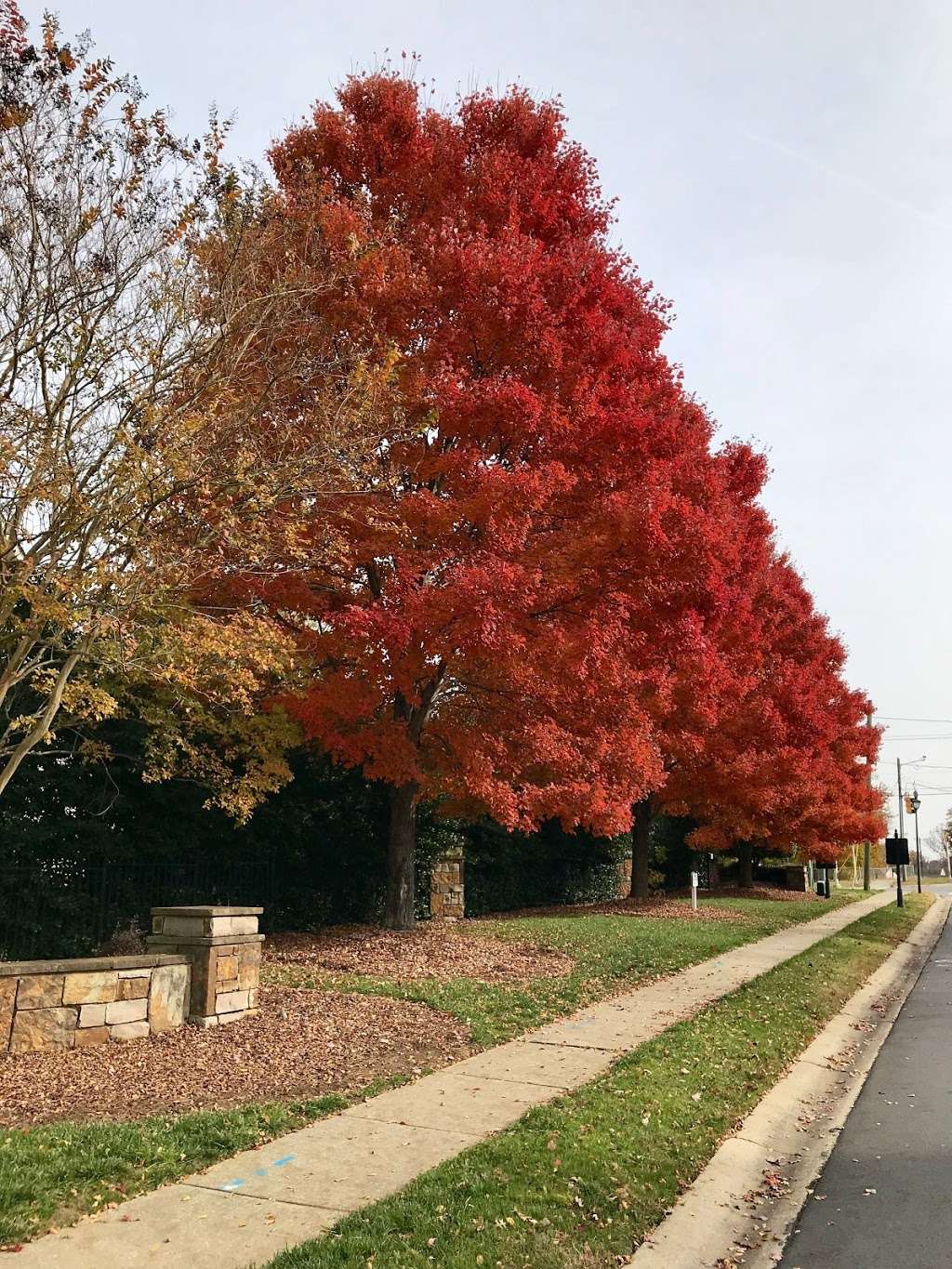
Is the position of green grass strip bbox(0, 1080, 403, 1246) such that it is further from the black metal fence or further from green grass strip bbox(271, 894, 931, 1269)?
the black metal fence

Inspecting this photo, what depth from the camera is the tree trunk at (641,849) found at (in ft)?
86.0

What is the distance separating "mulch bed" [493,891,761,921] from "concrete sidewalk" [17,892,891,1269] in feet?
41.4

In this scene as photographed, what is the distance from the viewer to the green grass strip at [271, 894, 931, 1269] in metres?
4.20

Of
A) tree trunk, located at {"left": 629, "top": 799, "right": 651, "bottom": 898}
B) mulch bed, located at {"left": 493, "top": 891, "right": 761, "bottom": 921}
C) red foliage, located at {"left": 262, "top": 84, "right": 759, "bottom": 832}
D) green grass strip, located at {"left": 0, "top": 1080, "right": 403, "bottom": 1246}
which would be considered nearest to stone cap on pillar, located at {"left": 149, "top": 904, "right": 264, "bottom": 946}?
green grass strip, located at {"left": 0, "top": 1080, "right": 403, "bottom": 1246}

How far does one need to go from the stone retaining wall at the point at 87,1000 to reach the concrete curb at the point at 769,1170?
468 cm

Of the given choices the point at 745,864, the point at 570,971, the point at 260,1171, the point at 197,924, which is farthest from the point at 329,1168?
the point at 745,864

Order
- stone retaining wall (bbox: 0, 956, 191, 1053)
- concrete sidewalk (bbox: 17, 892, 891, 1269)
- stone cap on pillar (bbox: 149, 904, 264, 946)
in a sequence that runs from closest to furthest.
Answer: concrete sidewalk (bbox: 17, 892, 891, 1269)
stone retaining wall (bbox: 0, 956, 191, 1053)
stone cap on pillar (bbox: 149, 904, 264, 946)

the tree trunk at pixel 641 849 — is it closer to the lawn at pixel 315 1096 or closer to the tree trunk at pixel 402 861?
the lawn at pixel 315 1096

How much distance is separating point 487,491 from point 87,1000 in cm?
709

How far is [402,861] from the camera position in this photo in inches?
592

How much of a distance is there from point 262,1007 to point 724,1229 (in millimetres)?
5565

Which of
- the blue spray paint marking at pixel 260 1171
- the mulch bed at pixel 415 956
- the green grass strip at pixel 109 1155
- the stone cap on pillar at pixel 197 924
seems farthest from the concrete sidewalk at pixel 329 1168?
the mulch bed at pixel 415 956

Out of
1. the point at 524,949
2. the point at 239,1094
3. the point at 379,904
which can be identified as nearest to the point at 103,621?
the point at 239,1094

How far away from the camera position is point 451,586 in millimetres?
11805
